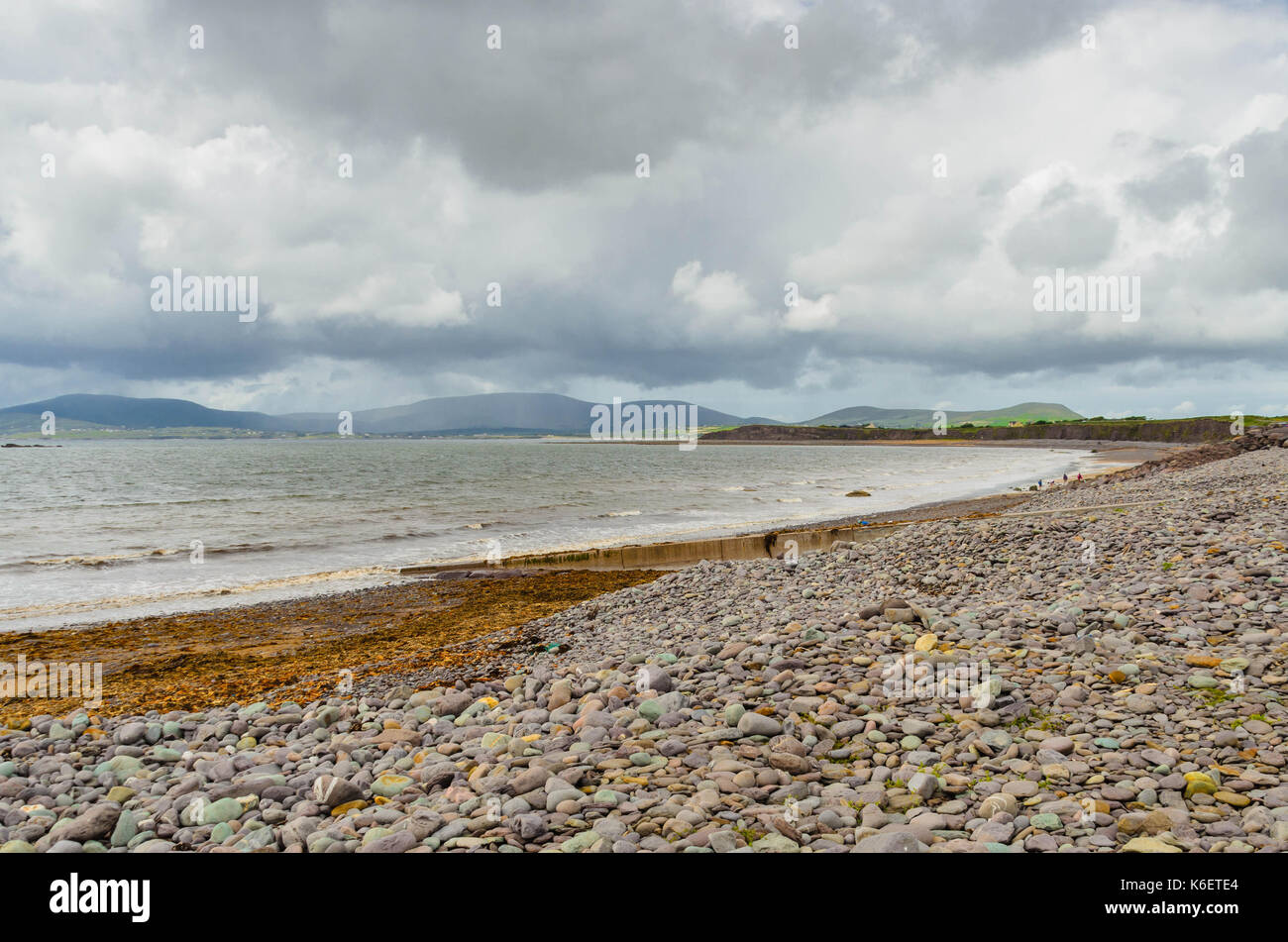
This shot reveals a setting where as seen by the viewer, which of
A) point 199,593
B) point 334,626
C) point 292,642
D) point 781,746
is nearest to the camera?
point 781,746

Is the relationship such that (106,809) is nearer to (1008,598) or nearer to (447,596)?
(1008,598)

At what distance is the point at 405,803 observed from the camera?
5.09 metres

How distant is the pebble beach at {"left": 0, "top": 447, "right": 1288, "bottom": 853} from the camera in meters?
4.35

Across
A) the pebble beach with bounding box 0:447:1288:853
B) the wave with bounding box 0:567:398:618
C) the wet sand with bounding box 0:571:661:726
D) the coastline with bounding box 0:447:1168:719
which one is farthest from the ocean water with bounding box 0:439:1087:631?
the pebble beach with bounding box 0:447:1288:853

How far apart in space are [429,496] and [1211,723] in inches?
1878

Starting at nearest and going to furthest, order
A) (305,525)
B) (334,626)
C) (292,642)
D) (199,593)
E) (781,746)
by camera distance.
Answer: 1. (781,746)
2. (292,642)
3. (334,626)
4. (199,593)
5. (305,525)

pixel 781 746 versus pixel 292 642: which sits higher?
pixel 781 746

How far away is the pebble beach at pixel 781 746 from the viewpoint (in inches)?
171

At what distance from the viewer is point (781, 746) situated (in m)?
5.44

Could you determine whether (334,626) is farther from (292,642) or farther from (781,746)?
(781,746)

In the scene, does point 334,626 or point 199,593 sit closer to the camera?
point 334,626

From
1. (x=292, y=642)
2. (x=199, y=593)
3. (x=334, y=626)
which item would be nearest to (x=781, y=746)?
(x=292, y=642)

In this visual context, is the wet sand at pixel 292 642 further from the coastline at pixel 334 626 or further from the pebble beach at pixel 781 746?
the pebble beach at pixel 781 746
